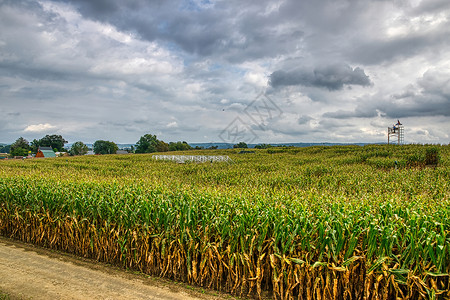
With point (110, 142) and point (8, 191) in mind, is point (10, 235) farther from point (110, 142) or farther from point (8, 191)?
point (110, 142)

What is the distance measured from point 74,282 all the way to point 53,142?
464ft

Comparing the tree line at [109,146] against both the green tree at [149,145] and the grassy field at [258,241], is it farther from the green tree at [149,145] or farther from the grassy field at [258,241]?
the grassy field at [258,241]

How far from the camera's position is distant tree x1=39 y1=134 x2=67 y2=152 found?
124738 millimetres

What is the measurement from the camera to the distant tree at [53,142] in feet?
409

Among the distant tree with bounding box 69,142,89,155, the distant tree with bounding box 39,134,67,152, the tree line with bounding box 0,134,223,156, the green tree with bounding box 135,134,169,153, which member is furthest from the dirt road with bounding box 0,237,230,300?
the distant tree with bounding box 39,134,67,152

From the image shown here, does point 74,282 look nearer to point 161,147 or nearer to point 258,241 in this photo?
point 258,241

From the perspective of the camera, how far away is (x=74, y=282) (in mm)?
6414

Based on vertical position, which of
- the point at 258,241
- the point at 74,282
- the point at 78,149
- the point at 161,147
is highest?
the point at 161,147

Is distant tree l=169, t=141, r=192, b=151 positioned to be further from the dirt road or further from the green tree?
the dirt road

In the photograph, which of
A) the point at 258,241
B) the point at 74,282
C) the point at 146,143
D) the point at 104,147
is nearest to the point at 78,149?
the point at 104,147

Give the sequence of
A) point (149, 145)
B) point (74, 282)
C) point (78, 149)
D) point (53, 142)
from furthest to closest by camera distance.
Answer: point (53, 142)
point (78, 149)
point (149, 145)
point (74, 282)

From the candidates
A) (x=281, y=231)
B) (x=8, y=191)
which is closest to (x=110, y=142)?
(x=8, y=191)

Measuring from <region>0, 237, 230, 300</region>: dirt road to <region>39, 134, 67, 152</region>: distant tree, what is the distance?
13615 centimetres

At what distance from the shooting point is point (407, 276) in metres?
4.77
